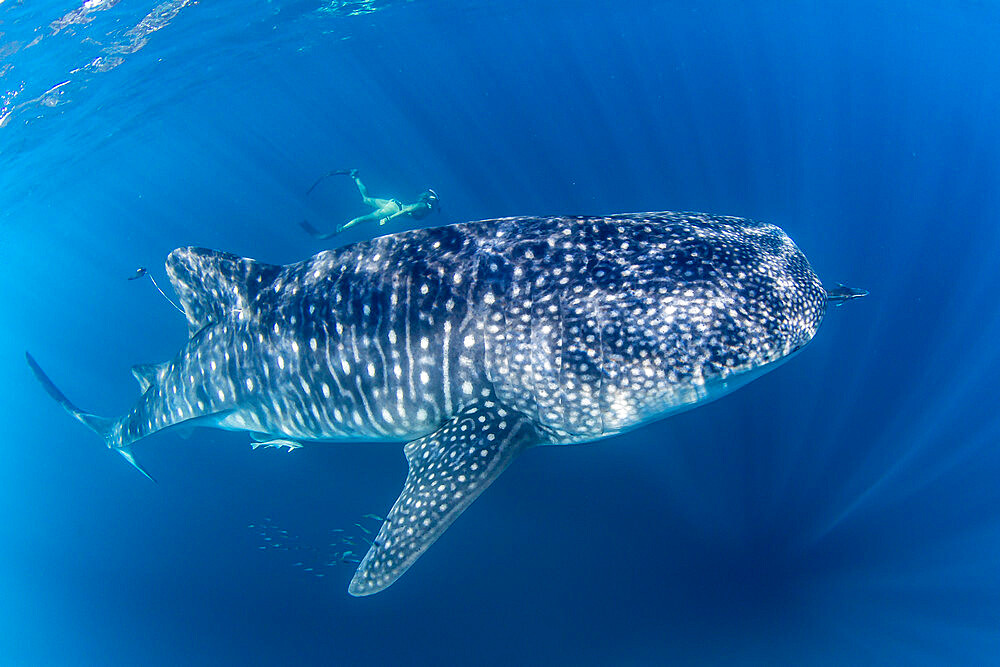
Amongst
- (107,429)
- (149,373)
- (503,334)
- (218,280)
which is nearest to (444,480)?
(503,334)

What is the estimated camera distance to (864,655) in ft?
21.1

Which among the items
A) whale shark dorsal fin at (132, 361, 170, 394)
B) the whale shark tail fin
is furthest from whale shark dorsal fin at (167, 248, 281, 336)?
the whale shark tail fin

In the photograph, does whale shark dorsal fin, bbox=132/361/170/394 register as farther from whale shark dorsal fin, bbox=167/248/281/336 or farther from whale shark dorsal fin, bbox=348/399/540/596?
whale shark dorsal fin, bbox=348/399/540/596

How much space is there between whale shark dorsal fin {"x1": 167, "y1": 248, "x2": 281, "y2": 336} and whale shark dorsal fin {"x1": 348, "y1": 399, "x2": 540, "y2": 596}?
288cm

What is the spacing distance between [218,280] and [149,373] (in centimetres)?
287

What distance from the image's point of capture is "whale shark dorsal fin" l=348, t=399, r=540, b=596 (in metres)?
4.02

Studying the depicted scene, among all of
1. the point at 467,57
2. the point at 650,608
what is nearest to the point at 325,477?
the point at 650,608

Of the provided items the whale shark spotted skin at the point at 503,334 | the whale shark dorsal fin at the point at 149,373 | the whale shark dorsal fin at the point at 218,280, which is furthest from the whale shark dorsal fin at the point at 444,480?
the whale shark dorsal fin at the point at 149,373

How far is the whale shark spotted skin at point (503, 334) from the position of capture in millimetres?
3953

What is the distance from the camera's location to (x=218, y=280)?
5.76 metres

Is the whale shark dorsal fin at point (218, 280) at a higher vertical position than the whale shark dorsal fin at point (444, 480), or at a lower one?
higher

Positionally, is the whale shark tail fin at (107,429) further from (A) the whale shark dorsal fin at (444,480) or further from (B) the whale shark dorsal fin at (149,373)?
(A) the whale shark dorsal fin at (444,480)

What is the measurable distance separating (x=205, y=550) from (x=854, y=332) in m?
14.5

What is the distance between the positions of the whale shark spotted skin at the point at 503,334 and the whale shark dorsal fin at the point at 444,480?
1 centimetres
